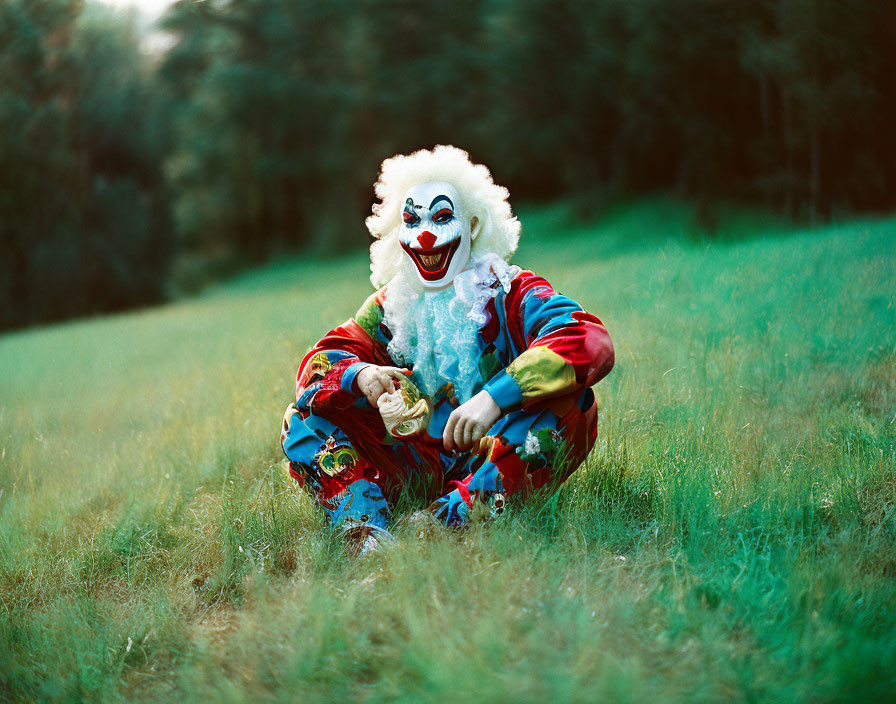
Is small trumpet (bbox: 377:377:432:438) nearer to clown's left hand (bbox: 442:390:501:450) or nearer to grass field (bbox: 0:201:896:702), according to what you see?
clown's left hand (bbox: 442:390:501:450)

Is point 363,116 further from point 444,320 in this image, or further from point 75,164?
point 444,320

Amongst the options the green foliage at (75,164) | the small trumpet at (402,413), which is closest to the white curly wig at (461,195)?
the small trumpet at (402,413)

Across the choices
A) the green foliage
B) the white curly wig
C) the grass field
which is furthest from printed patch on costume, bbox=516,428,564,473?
the green foliage

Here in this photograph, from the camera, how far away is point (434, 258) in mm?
2816

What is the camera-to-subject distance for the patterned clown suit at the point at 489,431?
8.09 feet


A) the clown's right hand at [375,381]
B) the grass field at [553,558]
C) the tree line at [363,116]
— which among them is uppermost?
the tree line at [363,116]

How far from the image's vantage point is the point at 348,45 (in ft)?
73.4

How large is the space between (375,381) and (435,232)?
23.7 inches

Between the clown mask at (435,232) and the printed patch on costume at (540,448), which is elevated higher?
the clown mask at (435,232)

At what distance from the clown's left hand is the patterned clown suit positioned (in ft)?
0.13

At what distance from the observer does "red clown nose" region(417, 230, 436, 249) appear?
277cm

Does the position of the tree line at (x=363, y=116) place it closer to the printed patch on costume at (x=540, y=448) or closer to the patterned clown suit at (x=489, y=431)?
the patterned clown suit at (x=489, y=431)

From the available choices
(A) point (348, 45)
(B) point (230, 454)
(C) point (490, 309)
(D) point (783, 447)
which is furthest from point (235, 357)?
(A) point (348, 45)

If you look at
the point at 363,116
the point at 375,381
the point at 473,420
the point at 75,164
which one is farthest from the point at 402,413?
the point at 75,164
